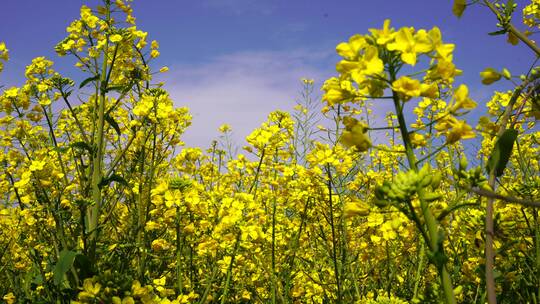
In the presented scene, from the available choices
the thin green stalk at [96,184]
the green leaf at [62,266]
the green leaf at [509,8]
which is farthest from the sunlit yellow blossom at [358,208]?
the thin green stalk at [96,184]

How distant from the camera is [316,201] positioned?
12.2 feet

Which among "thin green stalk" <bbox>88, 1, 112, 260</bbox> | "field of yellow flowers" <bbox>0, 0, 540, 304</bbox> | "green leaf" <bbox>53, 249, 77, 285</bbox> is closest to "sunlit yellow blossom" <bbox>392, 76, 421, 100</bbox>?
"field of yellow flowers" <bbox>0, 0, 540, 304</bbox>

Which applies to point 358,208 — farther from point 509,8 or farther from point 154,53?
point 154,53

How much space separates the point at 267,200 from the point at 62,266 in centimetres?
249

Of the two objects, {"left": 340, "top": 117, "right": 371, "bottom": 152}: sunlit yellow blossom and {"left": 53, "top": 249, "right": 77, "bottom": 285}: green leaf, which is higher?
{"left": 340, "top": 117, "right": 371, "bottom": 152}: sunlit yellow blossom

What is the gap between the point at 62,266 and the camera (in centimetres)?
191

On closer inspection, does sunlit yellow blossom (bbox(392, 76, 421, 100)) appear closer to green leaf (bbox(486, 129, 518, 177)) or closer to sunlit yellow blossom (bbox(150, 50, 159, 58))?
green leaf (bbox(486, 129, 518, 177))

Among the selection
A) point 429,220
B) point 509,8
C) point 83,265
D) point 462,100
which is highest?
point 509,8

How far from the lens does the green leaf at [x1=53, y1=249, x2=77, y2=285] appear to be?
1896 mm

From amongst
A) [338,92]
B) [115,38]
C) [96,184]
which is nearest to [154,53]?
[115,38]

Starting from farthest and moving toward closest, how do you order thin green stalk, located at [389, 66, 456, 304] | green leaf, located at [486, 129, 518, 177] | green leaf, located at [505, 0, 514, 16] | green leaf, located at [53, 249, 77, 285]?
green leaf, located at [53, 249, 77, 285] < green leaf, located at [505, 0, 514, 16] < green leaf, located at [486, 129, 518, 177] < thin green stalk, located at [389, 66, 456, 304]

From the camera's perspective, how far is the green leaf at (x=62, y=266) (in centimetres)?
190

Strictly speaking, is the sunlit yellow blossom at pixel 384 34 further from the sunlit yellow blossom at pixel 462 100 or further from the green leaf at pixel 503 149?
the green leaf at pixel 503 149

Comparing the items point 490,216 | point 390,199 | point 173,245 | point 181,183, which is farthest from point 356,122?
point 173,245
